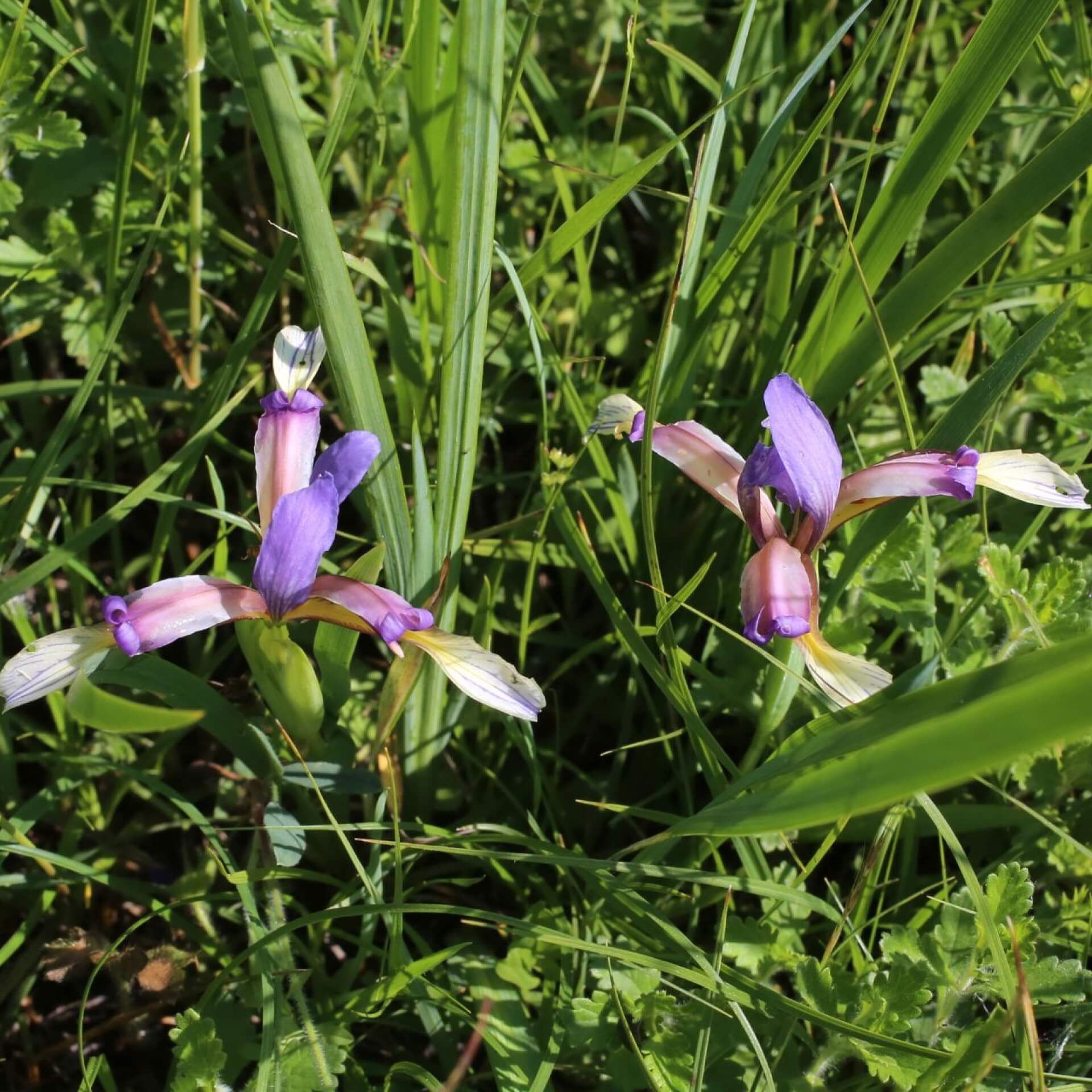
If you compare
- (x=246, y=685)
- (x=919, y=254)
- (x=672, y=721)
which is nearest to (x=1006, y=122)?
(x=919, y=254)

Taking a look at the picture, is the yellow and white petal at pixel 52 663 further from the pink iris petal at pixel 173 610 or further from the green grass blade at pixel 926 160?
the green grass blade at pixel 926 160

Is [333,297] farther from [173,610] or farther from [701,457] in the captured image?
[701,457]

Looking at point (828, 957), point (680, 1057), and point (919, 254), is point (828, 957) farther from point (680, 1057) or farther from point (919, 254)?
point (919, 254)

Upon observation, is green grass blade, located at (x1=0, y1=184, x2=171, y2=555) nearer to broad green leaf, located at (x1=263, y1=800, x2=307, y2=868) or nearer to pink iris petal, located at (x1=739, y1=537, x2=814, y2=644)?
broad green leaf, located at (x1=263, y1=800, x2=307, y2=868)

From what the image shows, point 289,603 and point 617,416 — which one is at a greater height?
point 617,416

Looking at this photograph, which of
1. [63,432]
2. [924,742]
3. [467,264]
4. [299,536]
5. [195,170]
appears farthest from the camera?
[195,170]

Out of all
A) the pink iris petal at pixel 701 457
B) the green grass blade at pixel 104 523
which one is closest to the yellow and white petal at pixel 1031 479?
the pink iris petal at pixel 701 457

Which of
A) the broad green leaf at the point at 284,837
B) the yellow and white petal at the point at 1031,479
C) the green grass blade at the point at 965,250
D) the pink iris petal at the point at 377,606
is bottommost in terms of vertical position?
the broad green leaf at the point at 284,837

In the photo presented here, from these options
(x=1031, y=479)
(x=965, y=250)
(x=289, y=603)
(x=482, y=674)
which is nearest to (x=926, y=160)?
(x=965, y=250)
